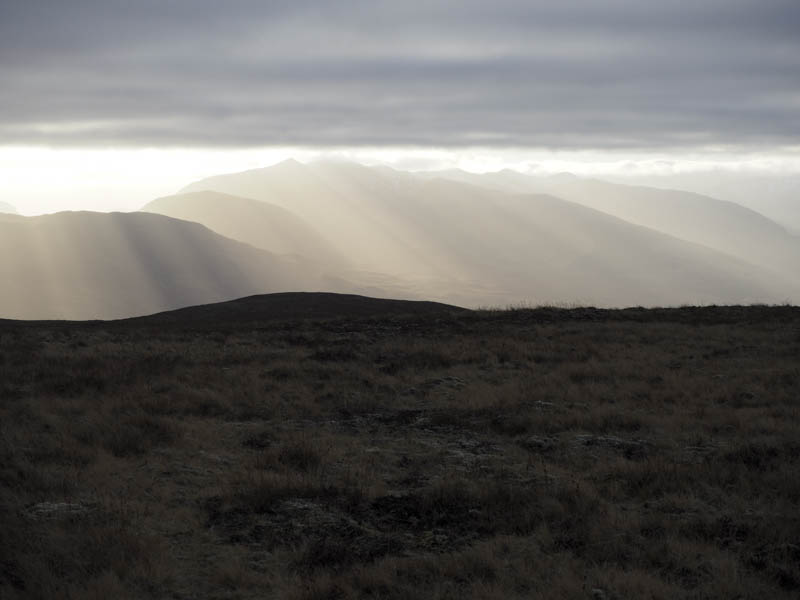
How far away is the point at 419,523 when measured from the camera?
999 cm

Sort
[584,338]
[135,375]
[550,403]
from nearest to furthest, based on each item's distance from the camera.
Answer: [550,403]
[135,375]
[584,338]

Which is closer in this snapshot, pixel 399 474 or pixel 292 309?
pixel 399 474

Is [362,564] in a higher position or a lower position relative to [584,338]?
lower

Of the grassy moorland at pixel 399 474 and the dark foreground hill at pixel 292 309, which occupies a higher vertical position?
the dark foreground hill at pixel 292 309

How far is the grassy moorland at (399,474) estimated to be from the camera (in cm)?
821

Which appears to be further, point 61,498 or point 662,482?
point 662,482

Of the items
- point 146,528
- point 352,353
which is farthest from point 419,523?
point 352,353

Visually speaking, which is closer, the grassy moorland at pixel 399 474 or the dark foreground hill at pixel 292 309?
the grassy moorland at pixel 399 474

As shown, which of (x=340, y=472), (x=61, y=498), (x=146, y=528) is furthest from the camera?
(x=340, y=472)

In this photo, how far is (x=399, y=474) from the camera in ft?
40.2

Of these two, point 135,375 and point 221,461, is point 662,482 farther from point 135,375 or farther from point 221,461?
point 135,375

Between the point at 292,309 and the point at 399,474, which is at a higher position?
the point at 292,309

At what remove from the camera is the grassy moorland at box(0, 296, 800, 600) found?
26.9 feet

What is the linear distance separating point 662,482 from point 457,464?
330 centimetres
